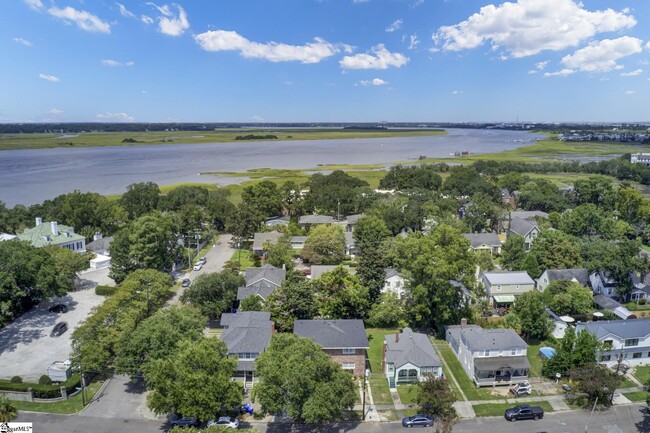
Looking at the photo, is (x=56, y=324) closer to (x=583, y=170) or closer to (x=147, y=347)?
(x=147, y=347)

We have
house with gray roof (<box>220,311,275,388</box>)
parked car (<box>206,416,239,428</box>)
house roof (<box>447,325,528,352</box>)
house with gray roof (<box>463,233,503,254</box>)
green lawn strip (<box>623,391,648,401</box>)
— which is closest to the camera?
parked car (<box>206,416,239,428</box>)

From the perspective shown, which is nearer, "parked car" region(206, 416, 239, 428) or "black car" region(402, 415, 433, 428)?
"parked car" region(206, 416, 239, 428)

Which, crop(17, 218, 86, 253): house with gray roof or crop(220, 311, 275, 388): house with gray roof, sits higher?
crop(17, 218, 86, 253): house with gray roof

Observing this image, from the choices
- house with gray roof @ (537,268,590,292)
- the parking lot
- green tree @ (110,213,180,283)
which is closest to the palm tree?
the parking lot

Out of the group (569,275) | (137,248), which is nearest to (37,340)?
(137,248)

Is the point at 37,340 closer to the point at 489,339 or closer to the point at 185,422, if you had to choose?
the point at 185,422

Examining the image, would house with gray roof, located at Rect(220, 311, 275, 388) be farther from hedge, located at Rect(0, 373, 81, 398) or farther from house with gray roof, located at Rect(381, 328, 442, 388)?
hedge, located at Rect(0, 373, 81, 398)

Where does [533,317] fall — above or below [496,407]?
above
